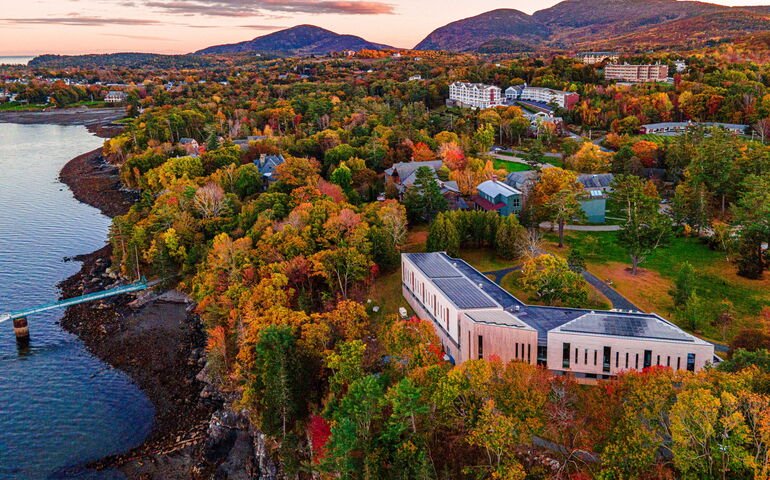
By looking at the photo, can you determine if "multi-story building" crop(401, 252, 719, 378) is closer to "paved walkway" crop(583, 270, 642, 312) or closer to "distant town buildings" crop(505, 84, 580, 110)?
"paved walkway" crop(583, 270, 642, 312)

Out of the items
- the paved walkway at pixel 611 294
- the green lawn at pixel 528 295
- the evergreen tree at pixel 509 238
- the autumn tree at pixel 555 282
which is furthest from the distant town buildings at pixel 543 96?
the autumn tree at pixel 555 282

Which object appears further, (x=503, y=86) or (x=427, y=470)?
(x=503, y=86)

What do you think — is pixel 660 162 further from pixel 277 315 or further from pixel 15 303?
pixel 15 303

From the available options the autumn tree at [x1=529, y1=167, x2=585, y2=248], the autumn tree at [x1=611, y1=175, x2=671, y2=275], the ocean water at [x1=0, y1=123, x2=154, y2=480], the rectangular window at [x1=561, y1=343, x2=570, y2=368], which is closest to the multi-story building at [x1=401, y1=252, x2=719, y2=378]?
the rectangular window at [x1=561, y1=343, x2=570, y2=368]

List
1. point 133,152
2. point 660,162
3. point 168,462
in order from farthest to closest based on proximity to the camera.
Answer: point 133,152
point 660,162
point 168,462

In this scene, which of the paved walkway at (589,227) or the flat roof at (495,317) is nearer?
the flat roof at (495,317)

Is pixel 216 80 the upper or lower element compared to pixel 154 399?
upper

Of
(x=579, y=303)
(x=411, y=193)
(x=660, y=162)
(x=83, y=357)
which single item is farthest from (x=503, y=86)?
(x=83, y=357)

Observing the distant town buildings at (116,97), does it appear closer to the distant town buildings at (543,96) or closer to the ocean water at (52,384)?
the ocean water at (52,384)
